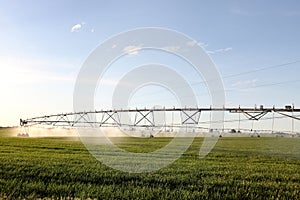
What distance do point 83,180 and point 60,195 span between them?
10.2ft

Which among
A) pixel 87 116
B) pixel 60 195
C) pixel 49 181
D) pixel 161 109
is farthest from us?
pixel 87 116

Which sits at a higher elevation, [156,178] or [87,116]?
[87,116]

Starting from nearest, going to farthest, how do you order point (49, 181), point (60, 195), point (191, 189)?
point (60, 195) → point (191, 189) → point (49, 181)

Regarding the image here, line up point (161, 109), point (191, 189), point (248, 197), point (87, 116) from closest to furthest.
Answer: point (248, 197) < point (191, 189) < point (161, 109) < point (87, 116)

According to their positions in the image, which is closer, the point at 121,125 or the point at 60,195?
the point at 60,195

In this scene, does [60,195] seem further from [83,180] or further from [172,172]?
[172,172]

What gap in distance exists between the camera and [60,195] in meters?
11.0

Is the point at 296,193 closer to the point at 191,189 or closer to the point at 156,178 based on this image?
the point at 191,189

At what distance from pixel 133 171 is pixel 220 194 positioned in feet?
18.7

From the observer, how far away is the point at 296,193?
12.8m

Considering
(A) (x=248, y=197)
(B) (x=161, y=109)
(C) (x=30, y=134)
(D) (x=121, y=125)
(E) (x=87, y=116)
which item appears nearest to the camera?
(A) (x=248, y=197)

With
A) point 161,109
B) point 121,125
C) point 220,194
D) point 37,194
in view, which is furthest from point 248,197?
point 121,125

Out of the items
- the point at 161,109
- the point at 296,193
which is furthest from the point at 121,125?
the point at 296,193

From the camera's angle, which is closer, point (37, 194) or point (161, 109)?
point (37, 194)
